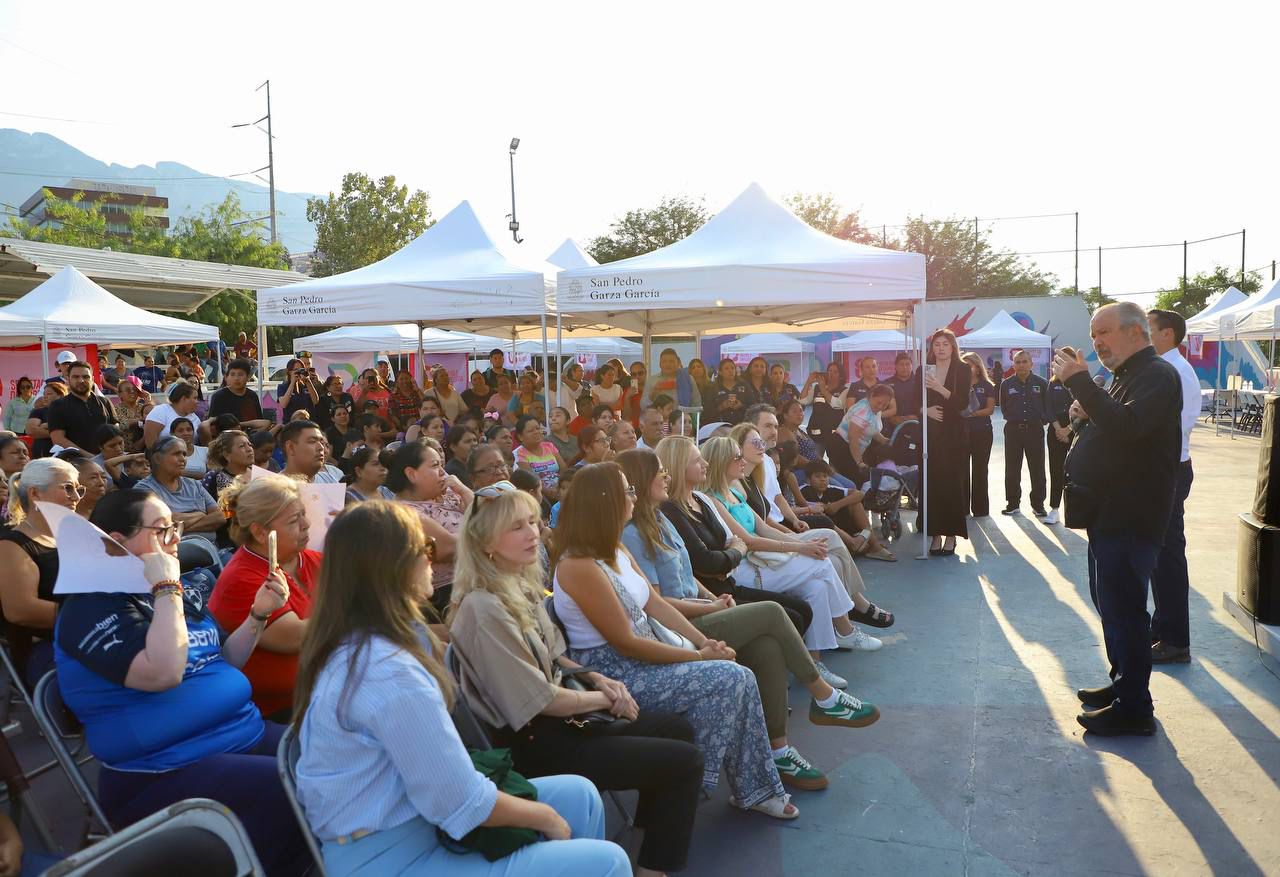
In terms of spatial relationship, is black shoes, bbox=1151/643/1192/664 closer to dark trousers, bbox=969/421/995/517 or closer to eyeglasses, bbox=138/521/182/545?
dark trousers, bbox=969/421/995/517

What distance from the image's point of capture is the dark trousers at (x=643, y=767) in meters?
2.61

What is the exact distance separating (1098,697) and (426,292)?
6573mm

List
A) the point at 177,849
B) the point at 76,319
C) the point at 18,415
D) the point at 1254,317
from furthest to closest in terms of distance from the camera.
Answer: the point at 1254,317, the point at 76,319, the point at 18,415, the point at 177,849

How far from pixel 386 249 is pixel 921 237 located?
28274 mm

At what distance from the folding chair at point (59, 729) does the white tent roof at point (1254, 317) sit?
17441 mm

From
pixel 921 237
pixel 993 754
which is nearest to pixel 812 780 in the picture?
pixel 993 754

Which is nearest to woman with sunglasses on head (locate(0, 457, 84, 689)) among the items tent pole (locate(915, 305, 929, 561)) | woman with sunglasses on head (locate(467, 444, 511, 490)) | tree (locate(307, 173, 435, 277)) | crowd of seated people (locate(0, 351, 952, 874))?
crowd of seated people (locate(0, 351, 952, 874))

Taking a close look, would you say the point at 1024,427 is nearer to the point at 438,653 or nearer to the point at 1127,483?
the point at 1127,483

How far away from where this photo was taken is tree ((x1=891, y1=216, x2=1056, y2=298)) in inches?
1790

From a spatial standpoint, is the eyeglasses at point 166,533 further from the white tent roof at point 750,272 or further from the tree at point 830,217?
the tree at point 830,217

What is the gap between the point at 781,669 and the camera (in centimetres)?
356

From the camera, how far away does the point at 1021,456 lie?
9.26 meters

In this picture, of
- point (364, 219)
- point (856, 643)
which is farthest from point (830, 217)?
point (856, 643)

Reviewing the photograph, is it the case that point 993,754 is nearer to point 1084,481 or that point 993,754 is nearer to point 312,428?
point 1084,481
